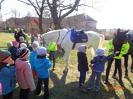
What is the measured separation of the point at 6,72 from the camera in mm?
4035

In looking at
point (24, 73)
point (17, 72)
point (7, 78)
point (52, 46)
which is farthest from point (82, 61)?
point (52, 46)

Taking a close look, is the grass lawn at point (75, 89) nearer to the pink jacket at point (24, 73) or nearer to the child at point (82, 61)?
the child at point (82, 61)

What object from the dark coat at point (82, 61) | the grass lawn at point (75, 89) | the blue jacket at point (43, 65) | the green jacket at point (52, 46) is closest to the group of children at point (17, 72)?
the blue jacket at point (43, 65)

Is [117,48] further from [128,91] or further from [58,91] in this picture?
[58,91]

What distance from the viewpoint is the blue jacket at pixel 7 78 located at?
4.04 m

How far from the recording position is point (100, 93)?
607 cm

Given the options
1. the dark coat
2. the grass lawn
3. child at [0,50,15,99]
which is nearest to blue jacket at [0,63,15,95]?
child at [0,50,15,99]

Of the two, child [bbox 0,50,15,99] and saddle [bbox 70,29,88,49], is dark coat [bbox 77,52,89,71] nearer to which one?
child [bbox 0,50,15,99]

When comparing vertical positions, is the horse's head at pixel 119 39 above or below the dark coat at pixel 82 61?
above

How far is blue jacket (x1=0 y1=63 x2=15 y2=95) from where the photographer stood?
4.04 m

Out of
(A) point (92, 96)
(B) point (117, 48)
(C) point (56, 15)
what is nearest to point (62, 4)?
(C) point (56, 15)

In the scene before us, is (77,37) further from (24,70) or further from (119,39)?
(24,70)

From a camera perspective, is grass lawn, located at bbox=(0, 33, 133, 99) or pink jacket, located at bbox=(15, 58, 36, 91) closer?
pink jacket, located at bbox=(15, 58, 36, 91)

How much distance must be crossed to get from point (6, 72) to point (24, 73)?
47 centimetres
